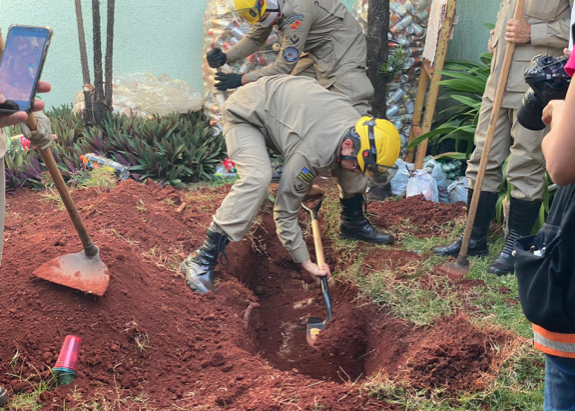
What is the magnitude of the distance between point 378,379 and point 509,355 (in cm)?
66

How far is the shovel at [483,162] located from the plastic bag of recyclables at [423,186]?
47.5 inches

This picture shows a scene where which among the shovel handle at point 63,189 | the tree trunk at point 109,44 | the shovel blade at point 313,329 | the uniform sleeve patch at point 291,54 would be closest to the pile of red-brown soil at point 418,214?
the shovel blade at point 313,329

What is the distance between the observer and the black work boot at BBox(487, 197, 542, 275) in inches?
157

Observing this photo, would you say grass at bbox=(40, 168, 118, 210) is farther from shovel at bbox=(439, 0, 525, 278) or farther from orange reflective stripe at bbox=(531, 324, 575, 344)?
orange reflective stripe at bbox=(531, 324, 575, 344)

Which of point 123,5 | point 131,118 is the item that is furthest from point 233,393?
point 123,5

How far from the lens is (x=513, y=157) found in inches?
154

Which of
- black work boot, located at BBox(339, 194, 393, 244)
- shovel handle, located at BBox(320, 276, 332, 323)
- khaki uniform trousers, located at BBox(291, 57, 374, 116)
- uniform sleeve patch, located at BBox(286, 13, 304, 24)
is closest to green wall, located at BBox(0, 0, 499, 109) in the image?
uniform sleeve patch, located at BBox(286, 13, 304, 24)

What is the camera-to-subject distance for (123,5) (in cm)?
686

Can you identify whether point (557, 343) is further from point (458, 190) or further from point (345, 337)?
point (458, 190)

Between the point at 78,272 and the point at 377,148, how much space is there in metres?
1.82

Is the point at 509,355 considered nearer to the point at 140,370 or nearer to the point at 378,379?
the point at 378,379

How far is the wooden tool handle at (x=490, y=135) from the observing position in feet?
12.0

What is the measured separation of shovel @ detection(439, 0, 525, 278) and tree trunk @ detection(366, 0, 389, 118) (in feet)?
6.67

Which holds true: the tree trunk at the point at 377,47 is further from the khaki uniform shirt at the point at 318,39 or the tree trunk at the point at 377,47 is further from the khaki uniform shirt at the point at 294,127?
the khaki uniform shirt at the point at 294,127
